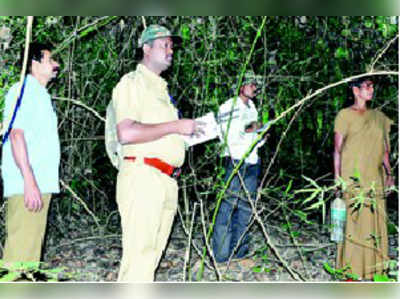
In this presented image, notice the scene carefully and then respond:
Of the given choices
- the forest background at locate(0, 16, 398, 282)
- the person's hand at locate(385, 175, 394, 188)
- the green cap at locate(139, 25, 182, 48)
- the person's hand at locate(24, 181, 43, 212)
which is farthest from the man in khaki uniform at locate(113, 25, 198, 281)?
the person's hand at locate(385, 175, 394, 188)

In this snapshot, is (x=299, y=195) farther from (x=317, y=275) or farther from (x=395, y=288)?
(x=395, y=288)

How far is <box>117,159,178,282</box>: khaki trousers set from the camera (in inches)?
125

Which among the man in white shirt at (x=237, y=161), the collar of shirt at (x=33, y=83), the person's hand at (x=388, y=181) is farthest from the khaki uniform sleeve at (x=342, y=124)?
the collar of shirt at (x=33, y=83)

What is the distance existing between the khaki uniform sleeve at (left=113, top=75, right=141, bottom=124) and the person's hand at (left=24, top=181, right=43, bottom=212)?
0.55m

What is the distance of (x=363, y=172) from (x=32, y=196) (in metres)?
1.90

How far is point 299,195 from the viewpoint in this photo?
4883 millimetres

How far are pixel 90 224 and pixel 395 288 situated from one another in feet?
9.21

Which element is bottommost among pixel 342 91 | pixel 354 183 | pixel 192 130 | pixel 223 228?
pixel 223 228

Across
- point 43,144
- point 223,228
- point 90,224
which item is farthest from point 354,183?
point 90,224

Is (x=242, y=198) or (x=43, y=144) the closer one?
(x=43, y=144)

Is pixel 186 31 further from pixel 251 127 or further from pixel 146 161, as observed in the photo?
pixel 146 161

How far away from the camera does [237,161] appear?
14.0 ft

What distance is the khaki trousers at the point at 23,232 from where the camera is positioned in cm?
333

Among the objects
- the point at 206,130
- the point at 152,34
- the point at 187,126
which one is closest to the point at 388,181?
the point at 206,130
